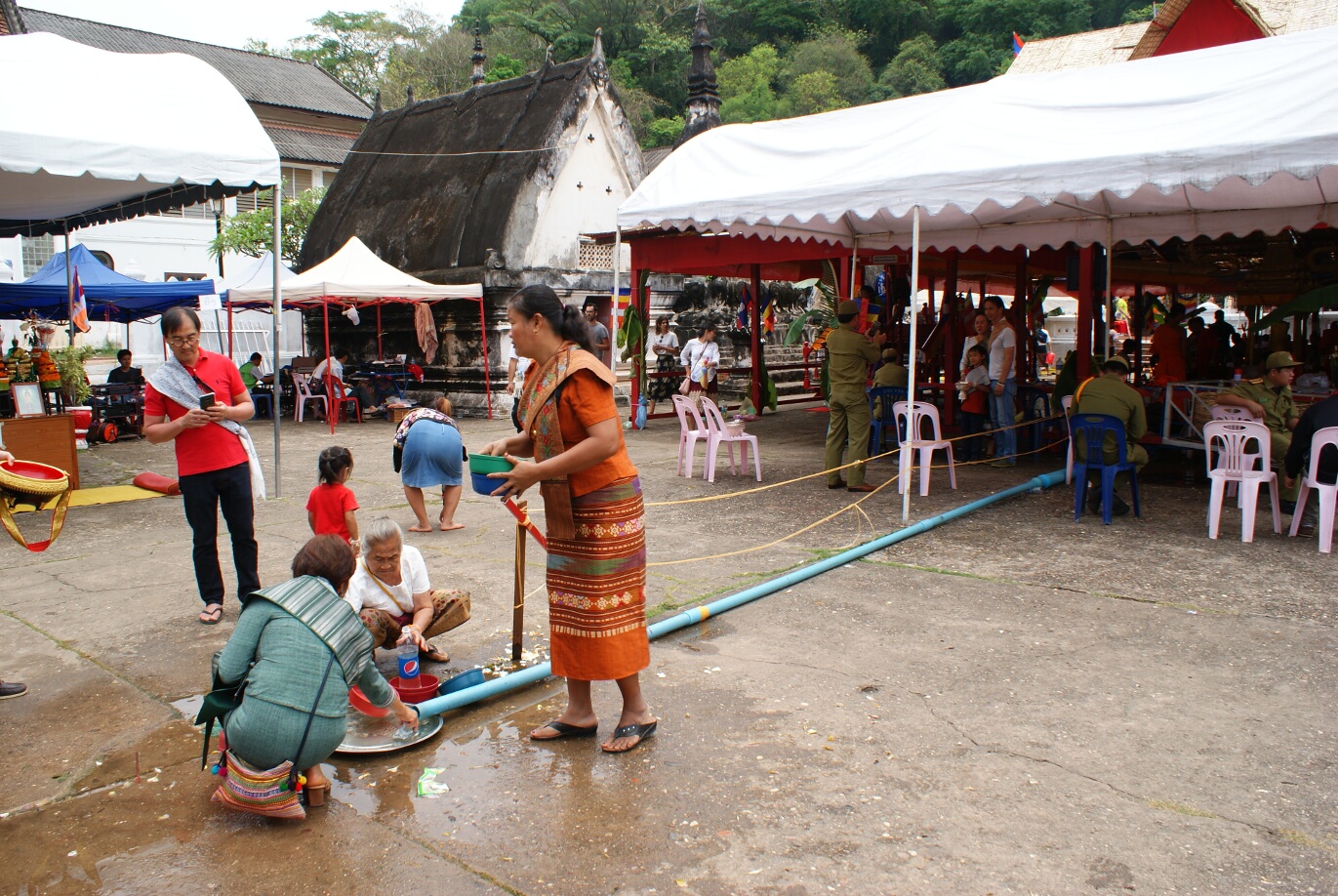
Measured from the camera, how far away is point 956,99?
7.15 metres

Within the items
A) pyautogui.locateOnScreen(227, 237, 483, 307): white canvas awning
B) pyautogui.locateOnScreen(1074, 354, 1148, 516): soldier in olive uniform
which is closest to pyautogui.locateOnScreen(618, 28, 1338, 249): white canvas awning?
pyautogui.locateOnScreen(1074, 354, 1148, 516): soldier in olive uniform

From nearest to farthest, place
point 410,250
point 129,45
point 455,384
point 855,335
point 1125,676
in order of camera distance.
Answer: point 1125,676 → point 855,335 → point 455,384 → point 410,250 → point 129,45

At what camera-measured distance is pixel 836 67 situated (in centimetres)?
4556

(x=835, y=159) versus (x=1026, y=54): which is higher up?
(x=1026, y=54)

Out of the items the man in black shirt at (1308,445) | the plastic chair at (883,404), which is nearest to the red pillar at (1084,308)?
the plastic chair at (883,404)

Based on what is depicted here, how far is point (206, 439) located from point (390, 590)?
4.39 ft

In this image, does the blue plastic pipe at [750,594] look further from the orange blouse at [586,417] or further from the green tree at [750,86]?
the green tree at [750,86]

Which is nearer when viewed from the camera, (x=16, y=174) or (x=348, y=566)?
(x=348, y=566)

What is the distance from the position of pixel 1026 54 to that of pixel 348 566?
23.0 meters

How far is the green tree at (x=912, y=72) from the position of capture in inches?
1694

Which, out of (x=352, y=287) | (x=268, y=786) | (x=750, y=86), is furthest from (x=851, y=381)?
(x=750, y=86)

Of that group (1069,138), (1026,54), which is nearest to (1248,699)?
(1069,138)

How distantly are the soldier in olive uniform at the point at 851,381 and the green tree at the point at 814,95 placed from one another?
1428 inches

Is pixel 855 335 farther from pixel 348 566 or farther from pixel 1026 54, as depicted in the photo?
pixel 1026 54
